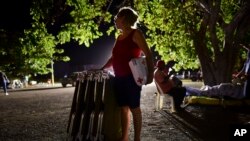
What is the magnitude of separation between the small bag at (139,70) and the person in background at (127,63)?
0.06 meters

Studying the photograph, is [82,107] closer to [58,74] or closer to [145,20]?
[145,20]

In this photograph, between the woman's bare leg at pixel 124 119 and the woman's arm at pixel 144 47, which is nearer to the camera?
the woman's arm at pixel 144 47

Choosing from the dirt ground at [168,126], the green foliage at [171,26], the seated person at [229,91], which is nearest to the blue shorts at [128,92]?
the dirt ground at [168,126]

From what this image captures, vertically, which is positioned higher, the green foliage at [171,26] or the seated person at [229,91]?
the green foliage at [171,26]

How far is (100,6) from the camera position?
1539 cm

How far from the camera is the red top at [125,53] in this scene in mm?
5156

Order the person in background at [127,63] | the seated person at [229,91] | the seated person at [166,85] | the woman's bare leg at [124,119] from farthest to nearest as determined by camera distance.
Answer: the seated person at [229,91] → the seated person at [166,85] → the woman's bare leg at [124,119] → the person in background at [127,63]

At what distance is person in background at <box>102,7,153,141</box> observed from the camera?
5.11 metres

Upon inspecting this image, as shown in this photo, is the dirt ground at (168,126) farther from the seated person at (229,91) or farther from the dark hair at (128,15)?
the dark hair at (128,15)

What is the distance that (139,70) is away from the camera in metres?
5.00

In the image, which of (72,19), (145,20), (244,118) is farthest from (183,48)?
(244,118)

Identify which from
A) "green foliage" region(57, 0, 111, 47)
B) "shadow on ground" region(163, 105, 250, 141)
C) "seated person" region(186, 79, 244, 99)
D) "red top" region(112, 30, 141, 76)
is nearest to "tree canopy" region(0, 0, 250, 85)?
"green foliage" region(57, 0, 111, 47)

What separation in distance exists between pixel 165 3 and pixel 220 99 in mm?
4991

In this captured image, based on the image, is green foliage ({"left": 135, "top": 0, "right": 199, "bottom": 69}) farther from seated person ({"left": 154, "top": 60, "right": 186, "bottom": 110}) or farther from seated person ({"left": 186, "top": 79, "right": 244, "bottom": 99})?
seated person ({"left": 154, "top": 60, "right": 186, "bottom": 110})
